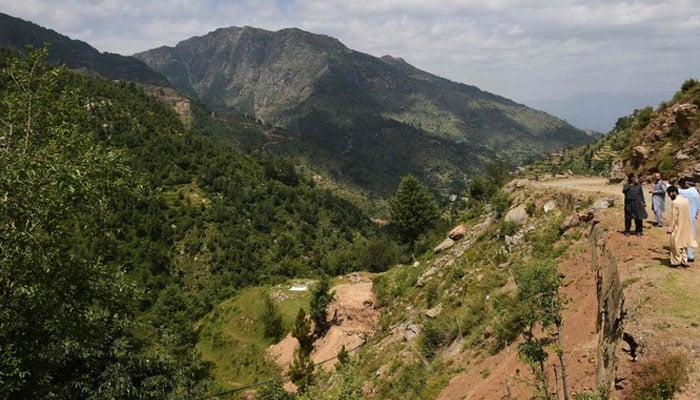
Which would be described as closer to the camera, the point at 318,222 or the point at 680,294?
the point at 680,294

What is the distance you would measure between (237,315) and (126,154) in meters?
42.4

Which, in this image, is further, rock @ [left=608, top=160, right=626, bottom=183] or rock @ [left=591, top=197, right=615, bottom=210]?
rock @ [left=608, top=160, right=626, bottom=183]

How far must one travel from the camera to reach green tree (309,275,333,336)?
129 ft

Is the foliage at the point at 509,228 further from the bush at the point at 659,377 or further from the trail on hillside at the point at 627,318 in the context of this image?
the bush at the point at 659,377

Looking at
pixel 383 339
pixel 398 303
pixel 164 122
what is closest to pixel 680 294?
pixel 383 339

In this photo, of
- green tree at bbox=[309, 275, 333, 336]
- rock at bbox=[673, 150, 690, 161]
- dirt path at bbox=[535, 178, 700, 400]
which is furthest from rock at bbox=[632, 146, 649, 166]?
green tree at bbox=[309, 275, 333, 336]

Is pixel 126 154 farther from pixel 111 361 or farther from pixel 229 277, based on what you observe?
pixel 229 277

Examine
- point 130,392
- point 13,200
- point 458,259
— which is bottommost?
point 130,392

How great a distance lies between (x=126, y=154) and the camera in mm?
13281

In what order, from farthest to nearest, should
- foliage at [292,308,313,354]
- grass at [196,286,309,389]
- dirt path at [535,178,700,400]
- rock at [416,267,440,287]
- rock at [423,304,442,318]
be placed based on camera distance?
grass at [196,286,309,389] → foliage at [292,308,313,354] → rock at [416,267,440,287] → rock at [423,304,442,318] → dirt path at [535,178,700,400]

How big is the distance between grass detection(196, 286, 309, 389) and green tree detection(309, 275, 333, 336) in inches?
206

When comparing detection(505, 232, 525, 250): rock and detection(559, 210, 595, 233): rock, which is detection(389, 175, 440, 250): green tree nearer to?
detection(505, 232, 525, 250): rock

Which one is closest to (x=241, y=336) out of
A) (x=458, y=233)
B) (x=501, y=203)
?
(x=458, y=233)

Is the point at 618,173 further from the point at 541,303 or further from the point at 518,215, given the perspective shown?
the point at 541,303
